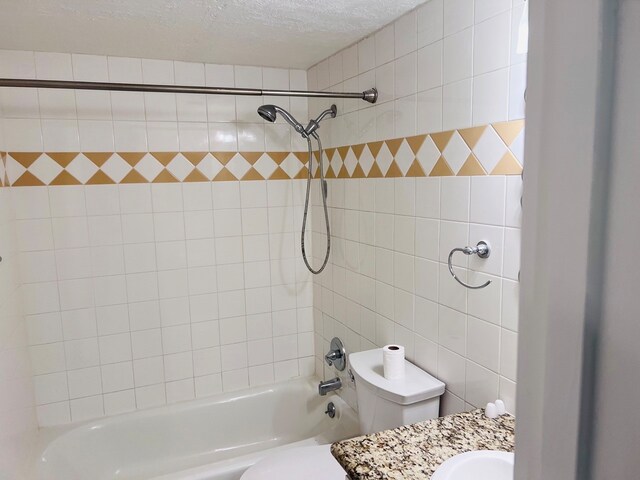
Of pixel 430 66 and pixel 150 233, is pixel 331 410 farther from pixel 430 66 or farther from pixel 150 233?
pixel 430 66

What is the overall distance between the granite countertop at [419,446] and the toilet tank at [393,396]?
213 millimetres

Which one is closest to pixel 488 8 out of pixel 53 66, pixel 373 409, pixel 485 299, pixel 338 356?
pixel 485 299

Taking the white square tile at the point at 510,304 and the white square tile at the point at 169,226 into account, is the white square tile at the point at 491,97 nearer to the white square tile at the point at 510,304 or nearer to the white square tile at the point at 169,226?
the white square tile at the point at 510,304

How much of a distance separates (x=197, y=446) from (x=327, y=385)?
821 millimetres

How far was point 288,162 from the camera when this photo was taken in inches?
99.4

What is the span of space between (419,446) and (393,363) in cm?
43

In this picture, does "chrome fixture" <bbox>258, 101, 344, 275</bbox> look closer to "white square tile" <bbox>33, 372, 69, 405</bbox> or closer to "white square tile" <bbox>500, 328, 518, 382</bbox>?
"white square tile" <bbox>500, 328, 518, 382</bbox>

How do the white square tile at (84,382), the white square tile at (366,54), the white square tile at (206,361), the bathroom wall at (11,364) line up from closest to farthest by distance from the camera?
1. the bathroom wall at (11,364)
2. the white square tile at (366,54)
3. the white square tile at (84,382)
4. the white square tile at (206,361)

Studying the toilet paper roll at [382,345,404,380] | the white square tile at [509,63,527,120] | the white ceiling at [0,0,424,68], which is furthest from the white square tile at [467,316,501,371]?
the white ceiling at [0,0,424,68]

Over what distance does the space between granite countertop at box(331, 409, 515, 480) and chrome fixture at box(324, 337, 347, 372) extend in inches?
40.1

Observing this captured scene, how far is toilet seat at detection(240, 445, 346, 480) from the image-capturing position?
5.40 ft

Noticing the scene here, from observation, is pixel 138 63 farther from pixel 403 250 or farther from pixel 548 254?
pixel 548 254

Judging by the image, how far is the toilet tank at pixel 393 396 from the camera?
4.94ft

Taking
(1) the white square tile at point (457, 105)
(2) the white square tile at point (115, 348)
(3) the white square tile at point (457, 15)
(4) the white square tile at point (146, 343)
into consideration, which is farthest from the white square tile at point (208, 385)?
(3) the white square tile at point (457, 15)
